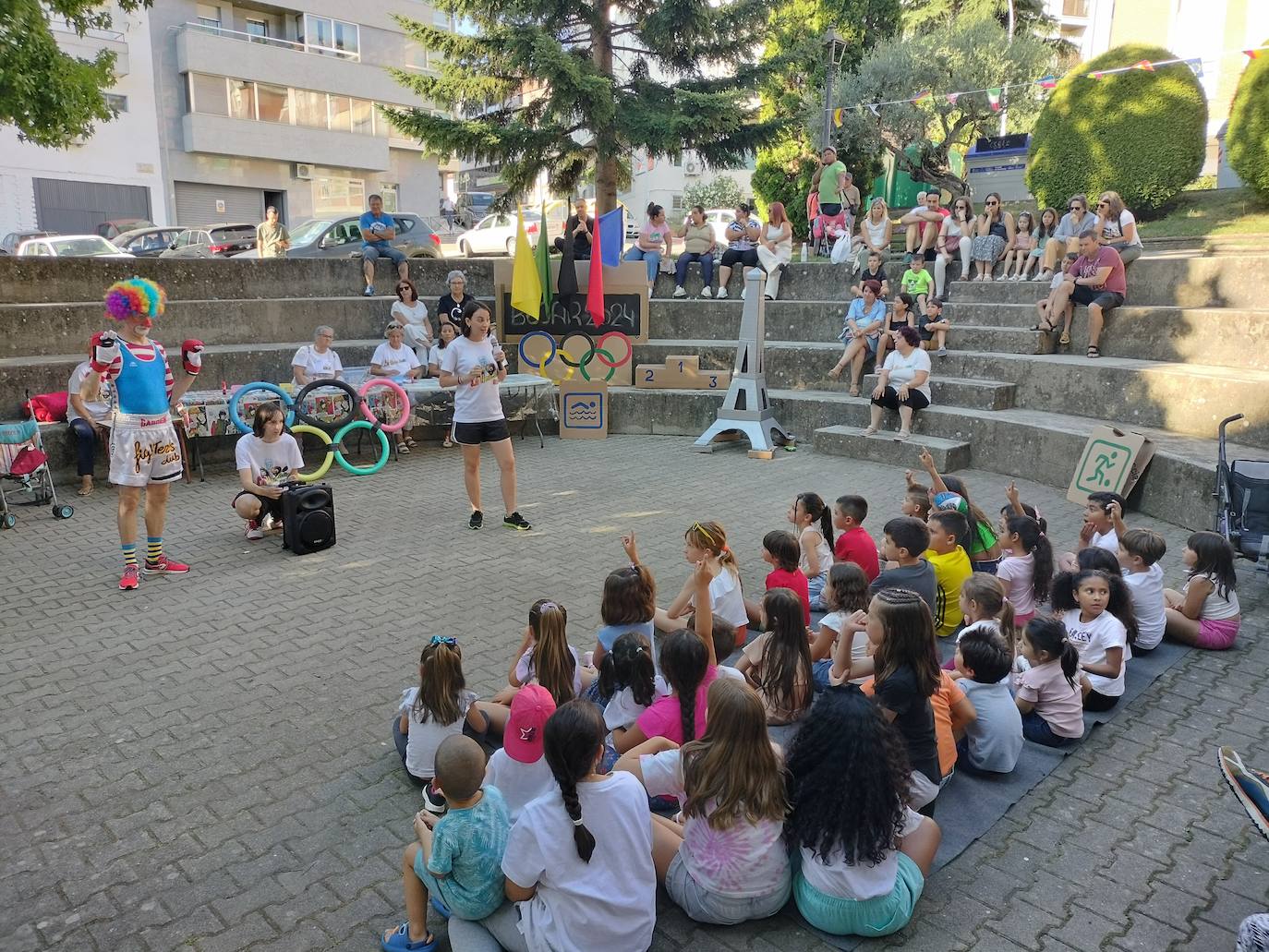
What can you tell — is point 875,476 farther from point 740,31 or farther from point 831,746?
point 740,31

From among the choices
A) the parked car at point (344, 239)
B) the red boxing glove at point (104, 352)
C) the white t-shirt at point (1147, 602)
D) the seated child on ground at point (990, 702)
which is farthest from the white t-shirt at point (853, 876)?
the parked car at point (344, 239)

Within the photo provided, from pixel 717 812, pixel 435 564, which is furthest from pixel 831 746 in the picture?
pixel 435 564

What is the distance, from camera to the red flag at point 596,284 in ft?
41.0

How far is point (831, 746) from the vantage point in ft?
9.57

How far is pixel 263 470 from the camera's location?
24.9ft

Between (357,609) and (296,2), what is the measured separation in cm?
3104

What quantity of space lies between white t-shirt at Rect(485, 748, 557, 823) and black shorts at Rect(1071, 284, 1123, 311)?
944cm

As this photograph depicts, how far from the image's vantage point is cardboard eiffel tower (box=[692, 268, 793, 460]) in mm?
10711

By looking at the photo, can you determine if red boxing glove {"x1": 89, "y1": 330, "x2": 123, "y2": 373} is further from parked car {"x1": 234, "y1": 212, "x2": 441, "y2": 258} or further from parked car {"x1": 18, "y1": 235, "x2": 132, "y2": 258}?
parked car {"x1": 18, "y1": 235, "x2": 132, "y2": 258}

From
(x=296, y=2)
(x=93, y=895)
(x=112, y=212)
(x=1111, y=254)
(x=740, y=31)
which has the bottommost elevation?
(x=93, y=895)

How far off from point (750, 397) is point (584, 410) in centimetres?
220

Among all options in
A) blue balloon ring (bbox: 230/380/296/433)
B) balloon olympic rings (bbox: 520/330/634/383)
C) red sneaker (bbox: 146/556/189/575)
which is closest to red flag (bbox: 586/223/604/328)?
balloon olympic rings (bbox: 520/330/634/383)

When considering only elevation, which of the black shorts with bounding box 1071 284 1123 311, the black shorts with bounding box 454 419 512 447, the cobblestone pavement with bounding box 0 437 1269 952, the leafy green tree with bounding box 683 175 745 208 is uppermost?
the leafy green tree with bounding box 683 175 745 208

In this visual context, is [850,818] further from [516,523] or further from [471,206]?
[471,206]
